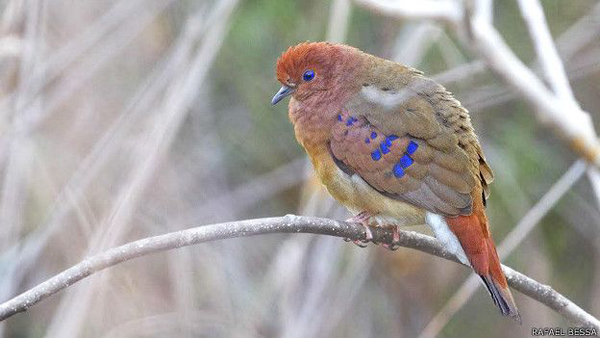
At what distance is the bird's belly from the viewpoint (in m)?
3.29

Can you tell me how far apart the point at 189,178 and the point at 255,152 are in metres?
0.80

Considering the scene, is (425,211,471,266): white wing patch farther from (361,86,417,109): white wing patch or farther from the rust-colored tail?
(361,86,417,109): white wing patch

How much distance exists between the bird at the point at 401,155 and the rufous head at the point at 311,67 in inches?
3.0

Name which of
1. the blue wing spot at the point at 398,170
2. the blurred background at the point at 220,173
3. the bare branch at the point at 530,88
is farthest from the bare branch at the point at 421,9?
the blue wing spot at the point at 398,170

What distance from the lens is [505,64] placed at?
2975mm

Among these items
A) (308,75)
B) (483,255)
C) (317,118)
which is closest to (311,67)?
(308,75)

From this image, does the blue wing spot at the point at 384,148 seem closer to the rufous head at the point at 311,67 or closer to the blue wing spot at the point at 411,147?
the blue wing spot at the point at 411,147

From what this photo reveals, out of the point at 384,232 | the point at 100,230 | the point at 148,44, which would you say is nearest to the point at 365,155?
the point at 384,232

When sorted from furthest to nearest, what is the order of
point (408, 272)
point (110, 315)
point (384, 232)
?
point (408, 272), point (110, 315), point (384, 232)

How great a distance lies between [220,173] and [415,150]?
1968mm

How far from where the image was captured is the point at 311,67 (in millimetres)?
3641

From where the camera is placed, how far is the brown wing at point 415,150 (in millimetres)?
3232

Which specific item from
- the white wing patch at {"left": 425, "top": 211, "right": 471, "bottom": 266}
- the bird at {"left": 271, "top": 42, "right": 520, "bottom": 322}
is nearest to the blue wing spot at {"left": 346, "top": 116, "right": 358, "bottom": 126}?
the bird at {"left": 271, "top": 42, "right": 520, "bottom": 322}

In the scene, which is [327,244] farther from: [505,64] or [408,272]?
[505,64]
